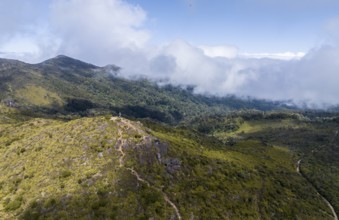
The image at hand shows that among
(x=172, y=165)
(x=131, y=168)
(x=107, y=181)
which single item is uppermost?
(x=172, y=165)

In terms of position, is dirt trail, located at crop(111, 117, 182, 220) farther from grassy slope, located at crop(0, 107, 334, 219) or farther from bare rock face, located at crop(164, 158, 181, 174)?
bare rock face, located at crop(164, 158, 181, 174)

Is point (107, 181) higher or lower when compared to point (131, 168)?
lower

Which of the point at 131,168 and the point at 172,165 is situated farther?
the point at 172,165

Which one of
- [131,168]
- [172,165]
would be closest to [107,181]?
[131,168]

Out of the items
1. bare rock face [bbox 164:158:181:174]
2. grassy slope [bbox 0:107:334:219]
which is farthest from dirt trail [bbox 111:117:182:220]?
bare rock face [bbox 164:158:181:174]

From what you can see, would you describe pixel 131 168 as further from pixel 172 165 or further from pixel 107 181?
pixel 172 165

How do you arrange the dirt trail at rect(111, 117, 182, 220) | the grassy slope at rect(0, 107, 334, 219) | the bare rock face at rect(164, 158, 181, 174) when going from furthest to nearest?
the bare rock face at rect(164, 158, 181, 174) < the dirt trail at rect(111, 117, 182, 220) < the grassy slope at rect(0, 107, 334, 219)

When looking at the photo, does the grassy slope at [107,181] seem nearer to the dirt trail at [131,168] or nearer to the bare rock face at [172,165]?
the bare rock face at [172,165]

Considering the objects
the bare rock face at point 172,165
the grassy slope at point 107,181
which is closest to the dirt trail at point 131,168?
the grassy slope at point 107,181

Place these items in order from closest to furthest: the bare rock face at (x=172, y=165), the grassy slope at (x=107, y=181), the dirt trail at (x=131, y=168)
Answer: the grassy slope at (x=107, y=181) → the dirt trail at (x=131, y=168) → the bare rock face at (x=172, y=165)

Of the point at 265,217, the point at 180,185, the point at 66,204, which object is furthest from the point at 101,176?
the point at 265,217

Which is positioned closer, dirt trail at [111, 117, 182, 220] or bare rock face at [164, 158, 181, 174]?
dirt trail at [111, 117, 182, 220]

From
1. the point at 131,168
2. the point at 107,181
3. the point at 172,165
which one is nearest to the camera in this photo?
the point at 107,181
